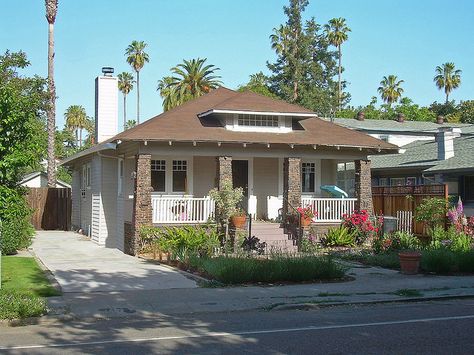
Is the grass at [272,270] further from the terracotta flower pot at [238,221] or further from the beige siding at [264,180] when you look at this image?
the beige siding at [264,180]

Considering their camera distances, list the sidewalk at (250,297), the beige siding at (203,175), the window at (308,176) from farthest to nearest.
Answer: the window at (308,176)
the beige siding at (203,175)
the sidewalk at (250,297)

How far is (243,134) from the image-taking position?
21594 mm

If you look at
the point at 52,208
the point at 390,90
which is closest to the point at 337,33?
the point at 390,90

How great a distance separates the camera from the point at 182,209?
819 inches

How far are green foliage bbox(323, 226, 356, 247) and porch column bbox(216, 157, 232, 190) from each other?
4061mm

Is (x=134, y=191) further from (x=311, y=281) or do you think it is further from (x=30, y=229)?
(x=311, y=281)

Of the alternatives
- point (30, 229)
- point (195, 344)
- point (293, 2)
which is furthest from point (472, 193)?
point (293, 2)

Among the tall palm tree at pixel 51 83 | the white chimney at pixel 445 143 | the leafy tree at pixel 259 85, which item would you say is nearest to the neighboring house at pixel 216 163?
the white chimney at pixel 445 143

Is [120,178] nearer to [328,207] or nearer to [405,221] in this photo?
[328,207]

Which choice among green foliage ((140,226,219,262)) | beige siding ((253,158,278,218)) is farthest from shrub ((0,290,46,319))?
beige siding ((253,158,278,218))

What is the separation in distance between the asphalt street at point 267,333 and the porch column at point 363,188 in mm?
11451

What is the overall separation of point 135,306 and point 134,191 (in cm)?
945

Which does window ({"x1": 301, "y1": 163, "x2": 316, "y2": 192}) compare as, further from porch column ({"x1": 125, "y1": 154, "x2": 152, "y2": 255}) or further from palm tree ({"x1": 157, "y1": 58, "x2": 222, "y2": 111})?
palm tree ({"x1": 157, "y1": 58, "x2": 222, "y2": 111})

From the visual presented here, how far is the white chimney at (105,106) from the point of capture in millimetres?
25469
